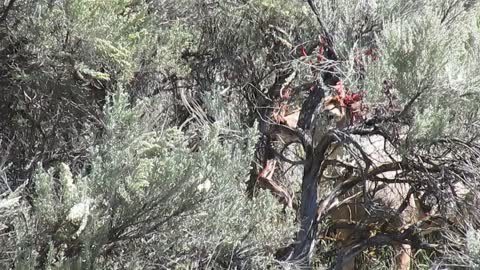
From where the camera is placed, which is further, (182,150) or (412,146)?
(412,146)


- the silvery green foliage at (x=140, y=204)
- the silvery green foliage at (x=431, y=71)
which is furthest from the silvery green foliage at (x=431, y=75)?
the silvery green foliage at (x=140, y=204)

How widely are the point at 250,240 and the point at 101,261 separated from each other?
0.84 metres

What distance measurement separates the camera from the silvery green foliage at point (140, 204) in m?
2.71

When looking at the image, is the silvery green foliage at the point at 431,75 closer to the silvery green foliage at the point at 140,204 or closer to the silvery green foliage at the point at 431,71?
Result: the silvery green foliage at the point at 431,71

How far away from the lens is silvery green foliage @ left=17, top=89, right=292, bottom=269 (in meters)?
2.71

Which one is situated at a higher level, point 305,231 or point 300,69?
point 300,69

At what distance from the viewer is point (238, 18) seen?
451 centimetres

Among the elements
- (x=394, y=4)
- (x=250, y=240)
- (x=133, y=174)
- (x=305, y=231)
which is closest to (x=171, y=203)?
(x=133, y=174)

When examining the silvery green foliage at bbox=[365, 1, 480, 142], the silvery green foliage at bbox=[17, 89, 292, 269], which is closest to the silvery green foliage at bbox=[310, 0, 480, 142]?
the silvery green foliage at bbox=[365, 1, 480, 142]

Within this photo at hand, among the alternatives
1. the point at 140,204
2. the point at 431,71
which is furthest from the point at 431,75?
the point at 140,204

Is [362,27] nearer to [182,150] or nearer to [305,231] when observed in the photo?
[305,231]

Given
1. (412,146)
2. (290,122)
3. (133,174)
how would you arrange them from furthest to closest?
1. (290,122)
2. (412,146)
3. (133,174)

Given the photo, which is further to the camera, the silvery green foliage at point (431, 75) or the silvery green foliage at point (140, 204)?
the silvery green foliage at point (431, 75)

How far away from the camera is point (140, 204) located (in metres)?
2.87
